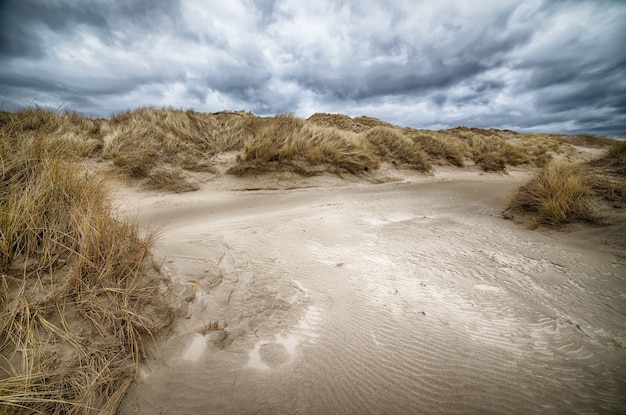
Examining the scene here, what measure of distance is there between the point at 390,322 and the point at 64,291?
2564mm

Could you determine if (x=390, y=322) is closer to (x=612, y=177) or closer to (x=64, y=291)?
(x=64, y=291)

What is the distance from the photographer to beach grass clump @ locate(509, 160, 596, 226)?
4.37 metres

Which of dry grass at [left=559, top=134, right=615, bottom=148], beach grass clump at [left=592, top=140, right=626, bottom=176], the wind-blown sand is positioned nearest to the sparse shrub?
the wind-blown sand

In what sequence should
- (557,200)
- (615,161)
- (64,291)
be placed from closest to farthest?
(64,291), (557,200), (615,161)

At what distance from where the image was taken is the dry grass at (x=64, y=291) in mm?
1335

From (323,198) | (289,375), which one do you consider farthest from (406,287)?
(323,198)

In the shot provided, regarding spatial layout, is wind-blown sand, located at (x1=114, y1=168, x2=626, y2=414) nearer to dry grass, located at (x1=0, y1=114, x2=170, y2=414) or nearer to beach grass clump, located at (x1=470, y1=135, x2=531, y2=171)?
dry grass, located at (x1=0, y1=114, x2=170, y2=414)

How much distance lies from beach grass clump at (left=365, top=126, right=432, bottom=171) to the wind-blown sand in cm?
643

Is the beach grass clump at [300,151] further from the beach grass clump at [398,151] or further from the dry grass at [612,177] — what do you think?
the dry grass at [612,177]

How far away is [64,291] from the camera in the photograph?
1.71 m

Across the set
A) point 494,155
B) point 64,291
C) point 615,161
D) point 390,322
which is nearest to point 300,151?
point 390,322

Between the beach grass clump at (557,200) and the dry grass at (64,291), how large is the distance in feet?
20.1

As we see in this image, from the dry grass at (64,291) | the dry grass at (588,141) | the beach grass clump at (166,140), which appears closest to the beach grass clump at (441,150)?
the beach grass clump at (166,140)

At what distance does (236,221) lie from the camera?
16.4ft
